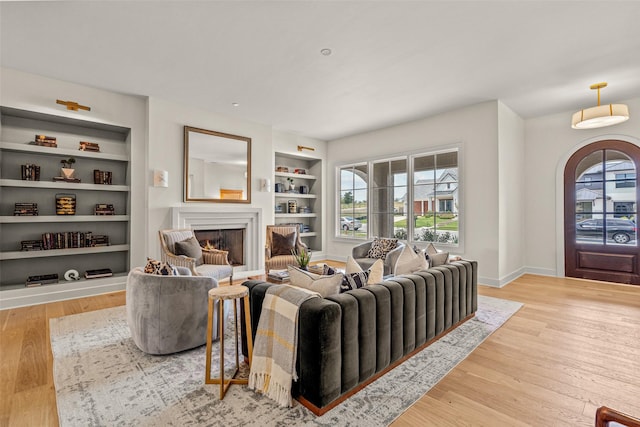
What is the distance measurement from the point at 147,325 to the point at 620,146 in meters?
6.90

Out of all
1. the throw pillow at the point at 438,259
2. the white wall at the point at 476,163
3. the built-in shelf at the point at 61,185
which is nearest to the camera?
the throw pillow at the point at 438,259

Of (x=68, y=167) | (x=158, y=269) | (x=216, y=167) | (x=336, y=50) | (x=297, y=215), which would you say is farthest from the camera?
(x=297, y=215)

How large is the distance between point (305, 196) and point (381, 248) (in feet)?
9.95

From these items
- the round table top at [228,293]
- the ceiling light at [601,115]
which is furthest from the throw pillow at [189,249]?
the ceiling light at [601,115]

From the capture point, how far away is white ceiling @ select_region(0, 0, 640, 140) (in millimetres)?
2594

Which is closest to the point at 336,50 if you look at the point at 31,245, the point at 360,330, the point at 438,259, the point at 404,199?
the point at 438,259

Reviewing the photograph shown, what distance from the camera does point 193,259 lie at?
390 cm

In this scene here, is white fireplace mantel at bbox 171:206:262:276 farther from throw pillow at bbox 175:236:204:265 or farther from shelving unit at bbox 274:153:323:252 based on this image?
shelving unit at bbox 274:153:323:252

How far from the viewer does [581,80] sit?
13.0 feet

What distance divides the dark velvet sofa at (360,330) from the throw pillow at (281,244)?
118 inches

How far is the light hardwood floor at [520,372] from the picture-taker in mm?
1769

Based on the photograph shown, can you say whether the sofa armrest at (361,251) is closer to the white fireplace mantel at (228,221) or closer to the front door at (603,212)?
the white fireplace mantel at (228,221)

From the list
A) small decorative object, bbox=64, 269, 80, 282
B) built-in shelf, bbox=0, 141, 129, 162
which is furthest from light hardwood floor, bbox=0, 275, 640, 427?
built-in shelf, bbox=0, 141, 129, 162

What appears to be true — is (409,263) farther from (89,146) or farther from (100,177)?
(89,146)
